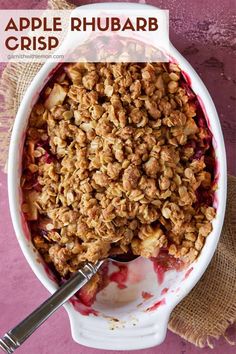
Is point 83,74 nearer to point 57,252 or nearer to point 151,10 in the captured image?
point 151,10

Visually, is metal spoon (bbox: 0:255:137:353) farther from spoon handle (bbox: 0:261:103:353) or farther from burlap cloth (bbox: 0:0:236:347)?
burlap cloth (bbox: 0:0:236:347)

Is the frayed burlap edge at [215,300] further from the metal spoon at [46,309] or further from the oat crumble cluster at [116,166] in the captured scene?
the metal spoon at [46,309]

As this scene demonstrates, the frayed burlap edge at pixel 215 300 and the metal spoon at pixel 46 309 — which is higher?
the metal spoon at pixel 46 309

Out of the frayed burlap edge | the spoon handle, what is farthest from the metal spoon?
the frayed burlap edge

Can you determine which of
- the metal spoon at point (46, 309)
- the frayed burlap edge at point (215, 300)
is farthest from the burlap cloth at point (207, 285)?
the metal spoon at point (46, 309)

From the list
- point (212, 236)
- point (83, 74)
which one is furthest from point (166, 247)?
point (83, 74)

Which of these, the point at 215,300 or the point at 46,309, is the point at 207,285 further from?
the point at 46,309
